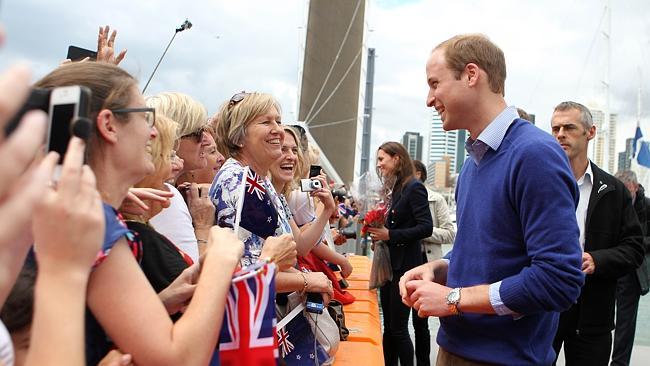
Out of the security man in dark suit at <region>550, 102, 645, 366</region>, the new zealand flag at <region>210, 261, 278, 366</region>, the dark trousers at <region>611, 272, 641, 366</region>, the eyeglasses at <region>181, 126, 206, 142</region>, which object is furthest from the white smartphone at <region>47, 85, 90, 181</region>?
the dark trousers at <region>611, 272, 641, 366</region>

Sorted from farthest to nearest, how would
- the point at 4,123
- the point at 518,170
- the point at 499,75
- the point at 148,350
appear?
1. the point at 499,75
2. the point at 518,170
3. the point at 148,350
4. the point at 4,123

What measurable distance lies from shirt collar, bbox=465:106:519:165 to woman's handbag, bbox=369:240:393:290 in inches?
116

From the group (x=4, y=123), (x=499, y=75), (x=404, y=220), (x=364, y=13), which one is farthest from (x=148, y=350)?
(x=364, y=13)

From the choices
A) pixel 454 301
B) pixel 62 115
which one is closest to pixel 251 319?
pixel 62 115

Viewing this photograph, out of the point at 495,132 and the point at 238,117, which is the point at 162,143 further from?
the point at 495,132

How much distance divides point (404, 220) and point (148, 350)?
398 centimetres

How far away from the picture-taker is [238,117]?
2711 mm

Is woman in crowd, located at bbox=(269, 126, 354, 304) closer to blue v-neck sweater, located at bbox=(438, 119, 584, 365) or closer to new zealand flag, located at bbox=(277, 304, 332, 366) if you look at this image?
new zealand flag, located at bbox=(277, 304, 332, 366)

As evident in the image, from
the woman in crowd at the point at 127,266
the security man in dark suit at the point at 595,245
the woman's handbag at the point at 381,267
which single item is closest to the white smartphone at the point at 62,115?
the woman in crowd at the point at 127,266

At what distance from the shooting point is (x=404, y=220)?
16.3 feet

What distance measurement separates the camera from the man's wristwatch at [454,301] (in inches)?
74.3

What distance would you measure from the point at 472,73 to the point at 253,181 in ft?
3.28

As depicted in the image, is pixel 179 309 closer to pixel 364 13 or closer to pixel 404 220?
pixel 404 220

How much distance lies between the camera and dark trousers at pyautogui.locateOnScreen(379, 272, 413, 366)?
4.64m
